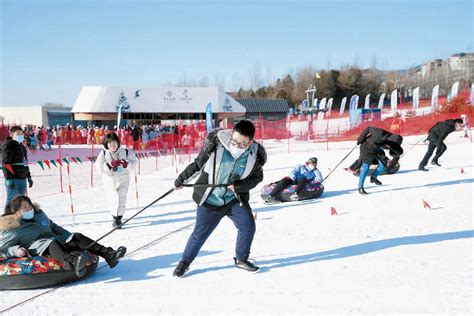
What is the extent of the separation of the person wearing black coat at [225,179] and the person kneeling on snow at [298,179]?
4.35 metres

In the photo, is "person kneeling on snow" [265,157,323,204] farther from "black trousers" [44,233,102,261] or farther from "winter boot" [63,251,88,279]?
"winter boot" [63,251,88,279]

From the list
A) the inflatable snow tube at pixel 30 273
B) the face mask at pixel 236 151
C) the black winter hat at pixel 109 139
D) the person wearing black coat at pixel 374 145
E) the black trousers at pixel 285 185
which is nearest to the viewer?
the inflatable snow tube at pixel 30 273

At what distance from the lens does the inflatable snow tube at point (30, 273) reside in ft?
14.6

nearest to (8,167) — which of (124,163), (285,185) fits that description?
(124,163)

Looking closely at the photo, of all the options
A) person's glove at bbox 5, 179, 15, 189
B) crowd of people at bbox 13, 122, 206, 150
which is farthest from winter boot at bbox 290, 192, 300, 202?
crowd of people at bbox 13, 122, 206, 150

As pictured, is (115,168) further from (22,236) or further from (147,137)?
(147,137)

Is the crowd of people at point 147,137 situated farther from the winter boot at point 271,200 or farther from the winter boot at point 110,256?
the winter boot at point 110,256

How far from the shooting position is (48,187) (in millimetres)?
13523

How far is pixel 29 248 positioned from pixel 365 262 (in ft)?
12.0

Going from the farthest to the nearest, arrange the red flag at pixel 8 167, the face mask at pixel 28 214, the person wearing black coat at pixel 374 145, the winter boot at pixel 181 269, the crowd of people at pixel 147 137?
the crowd of people at pixel 147 137 < the person wearing black coat at pixel 374 145 < the red flag at pixel 8 167 < the winter boot at pixel 181 269 < the face mask at pixel 28 214

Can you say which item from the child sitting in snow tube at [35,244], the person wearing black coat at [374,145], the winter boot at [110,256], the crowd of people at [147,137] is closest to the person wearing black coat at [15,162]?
the child sitting in snow tube at [35,244]

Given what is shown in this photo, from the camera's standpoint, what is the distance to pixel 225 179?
4.68 metres

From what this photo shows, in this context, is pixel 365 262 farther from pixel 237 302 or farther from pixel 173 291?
pixel 173 291

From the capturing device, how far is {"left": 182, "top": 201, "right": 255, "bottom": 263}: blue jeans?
4750 mm
